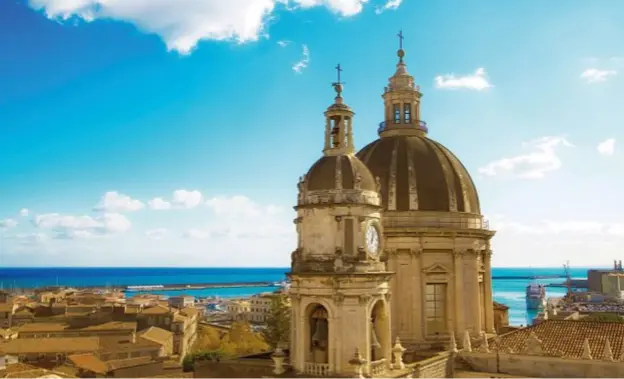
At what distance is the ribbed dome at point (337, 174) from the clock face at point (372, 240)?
5.08 ft

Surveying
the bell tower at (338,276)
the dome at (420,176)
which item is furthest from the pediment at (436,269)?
the bell tower at (338,276)

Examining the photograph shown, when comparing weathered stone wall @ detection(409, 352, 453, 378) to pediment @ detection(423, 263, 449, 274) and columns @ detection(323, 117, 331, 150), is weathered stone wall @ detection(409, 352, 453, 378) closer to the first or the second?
pediment @ detection(423, 263, 449, 274)

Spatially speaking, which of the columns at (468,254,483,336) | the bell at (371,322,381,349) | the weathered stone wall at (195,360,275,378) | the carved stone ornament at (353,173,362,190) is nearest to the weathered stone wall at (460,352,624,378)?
the columns at (468,254,483,336)

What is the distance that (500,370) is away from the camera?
29.2 metres

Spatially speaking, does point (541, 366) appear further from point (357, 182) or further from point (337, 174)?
point (337, 174)

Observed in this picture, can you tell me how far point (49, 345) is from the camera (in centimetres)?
6359

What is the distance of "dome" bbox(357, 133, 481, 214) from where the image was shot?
34.2 meters

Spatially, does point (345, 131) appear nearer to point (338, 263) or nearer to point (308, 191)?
point (308, 191)

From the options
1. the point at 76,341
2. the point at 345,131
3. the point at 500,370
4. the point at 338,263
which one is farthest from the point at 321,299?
the point at 76,341

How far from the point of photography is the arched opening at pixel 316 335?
900 inches

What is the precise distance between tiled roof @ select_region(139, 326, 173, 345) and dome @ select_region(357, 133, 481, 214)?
4482 cm

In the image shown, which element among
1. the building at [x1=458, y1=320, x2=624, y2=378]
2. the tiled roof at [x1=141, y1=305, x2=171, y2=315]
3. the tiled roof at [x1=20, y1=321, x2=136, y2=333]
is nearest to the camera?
the building at [x1=458, y1=320, x2=624, y2=378]

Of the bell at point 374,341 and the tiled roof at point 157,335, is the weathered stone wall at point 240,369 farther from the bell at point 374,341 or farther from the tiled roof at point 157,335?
the tiled roof at point 157,335

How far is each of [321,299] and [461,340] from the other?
13.6 meters
